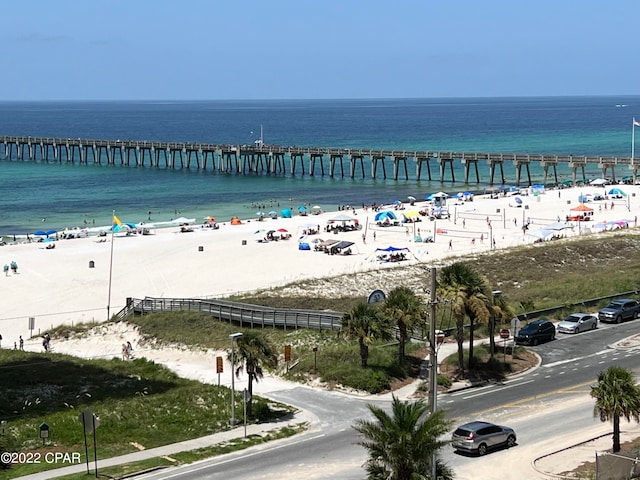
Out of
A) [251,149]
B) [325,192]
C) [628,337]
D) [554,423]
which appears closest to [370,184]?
[325,192]

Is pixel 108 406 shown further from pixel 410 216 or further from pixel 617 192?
pixel 617 192

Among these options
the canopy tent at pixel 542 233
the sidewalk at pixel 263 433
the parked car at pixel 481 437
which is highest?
the canopy tent at pixel 542 233

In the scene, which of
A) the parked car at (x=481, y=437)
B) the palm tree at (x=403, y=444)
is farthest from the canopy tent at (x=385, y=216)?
the palm tree at (x=403, y=444)

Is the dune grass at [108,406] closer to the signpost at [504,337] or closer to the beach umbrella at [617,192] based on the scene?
the signpost at [504,337]

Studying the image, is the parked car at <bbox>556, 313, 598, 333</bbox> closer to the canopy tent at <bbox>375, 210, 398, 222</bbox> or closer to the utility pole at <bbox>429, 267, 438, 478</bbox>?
the utility pole at <bbox>429, 267, 438, 478</bbox>

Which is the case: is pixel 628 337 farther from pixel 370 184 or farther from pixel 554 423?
pixel 370 184

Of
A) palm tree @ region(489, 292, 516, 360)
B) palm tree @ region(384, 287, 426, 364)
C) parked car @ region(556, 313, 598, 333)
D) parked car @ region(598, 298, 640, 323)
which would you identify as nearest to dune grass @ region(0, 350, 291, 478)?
palm tree @ region(384, 287, 426, 364)
